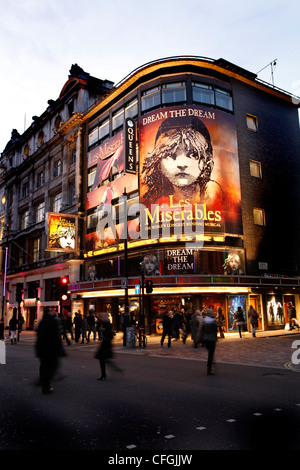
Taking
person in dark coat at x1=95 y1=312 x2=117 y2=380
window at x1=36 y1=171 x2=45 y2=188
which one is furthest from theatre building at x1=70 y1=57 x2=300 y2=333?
person in dark coat at x1=95 y1=312 x2=117 y2=380

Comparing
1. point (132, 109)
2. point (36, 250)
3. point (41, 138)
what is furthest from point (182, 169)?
point (41, 138)

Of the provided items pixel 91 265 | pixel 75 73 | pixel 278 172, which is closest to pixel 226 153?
pixel 278 172

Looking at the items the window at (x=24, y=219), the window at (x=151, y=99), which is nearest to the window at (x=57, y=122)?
the window at (x=24, y=219)

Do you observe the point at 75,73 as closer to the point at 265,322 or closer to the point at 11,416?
the point at 265,322

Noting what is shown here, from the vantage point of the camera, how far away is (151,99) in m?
28.5

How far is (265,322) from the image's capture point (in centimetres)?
2661

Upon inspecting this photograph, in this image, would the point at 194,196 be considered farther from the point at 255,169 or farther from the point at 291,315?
the point at 291,315

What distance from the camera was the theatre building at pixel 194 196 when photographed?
2505 centimetres

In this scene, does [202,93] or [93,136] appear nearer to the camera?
[202,93]

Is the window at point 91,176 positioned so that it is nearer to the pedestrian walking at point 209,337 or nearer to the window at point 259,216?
the window at point 259,216

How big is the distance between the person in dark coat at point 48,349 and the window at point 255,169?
24.6 meters

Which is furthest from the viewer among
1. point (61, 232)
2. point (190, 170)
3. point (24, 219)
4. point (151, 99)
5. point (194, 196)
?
point (24, 219)

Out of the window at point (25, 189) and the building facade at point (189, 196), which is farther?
the window at point (25, 189)

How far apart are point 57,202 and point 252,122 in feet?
70.6
